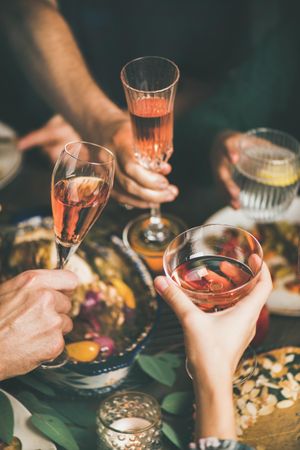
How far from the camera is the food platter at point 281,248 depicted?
1.50 metres

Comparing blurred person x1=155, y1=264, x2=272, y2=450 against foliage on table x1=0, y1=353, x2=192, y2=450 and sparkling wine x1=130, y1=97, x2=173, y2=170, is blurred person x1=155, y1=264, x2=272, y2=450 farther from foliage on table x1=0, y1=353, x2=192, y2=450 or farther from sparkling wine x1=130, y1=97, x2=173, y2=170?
sparkling wine x1=130, y1=97, x2=173, y2=170

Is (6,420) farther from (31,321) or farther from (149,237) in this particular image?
(149,237)

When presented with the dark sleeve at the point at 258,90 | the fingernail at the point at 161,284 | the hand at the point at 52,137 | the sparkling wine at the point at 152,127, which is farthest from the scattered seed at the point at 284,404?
the hand at the point at 52,137

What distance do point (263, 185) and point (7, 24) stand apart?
1229 millimetres

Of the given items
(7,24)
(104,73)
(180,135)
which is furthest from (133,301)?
(104,73)

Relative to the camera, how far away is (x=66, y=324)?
1345 mm

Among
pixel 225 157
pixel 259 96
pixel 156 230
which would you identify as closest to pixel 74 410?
pixel 156 230

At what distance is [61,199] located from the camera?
1262mm

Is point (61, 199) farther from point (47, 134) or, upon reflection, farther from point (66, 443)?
point (47, 134)

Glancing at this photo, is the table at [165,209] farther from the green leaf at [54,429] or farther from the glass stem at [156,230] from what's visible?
the green leaf at [54,429]

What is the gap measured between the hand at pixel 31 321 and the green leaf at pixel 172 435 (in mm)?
259

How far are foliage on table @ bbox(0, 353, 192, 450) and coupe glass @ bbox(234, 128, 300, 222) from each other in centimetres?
48

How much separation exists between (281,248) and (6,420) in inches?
31.5

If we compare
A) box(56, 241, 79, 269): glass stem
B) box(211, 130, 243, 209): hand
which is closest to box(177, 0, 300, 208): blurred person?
box(211, 130, 243, 209): hand
